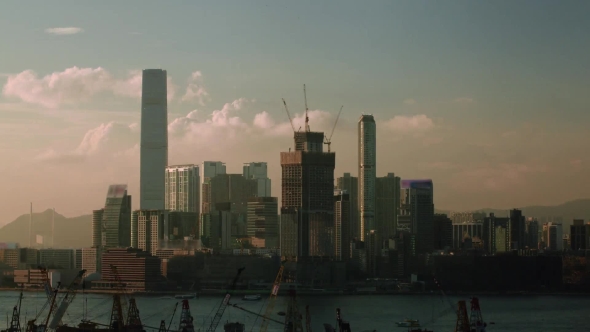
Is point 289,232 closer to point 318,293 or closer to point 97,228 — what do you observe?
point 318,293

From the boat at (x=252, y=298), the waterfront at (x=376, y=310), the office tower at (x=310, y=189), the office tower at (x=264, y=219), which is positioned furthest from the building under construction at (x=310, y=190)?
the boat at (x=252, y=298)

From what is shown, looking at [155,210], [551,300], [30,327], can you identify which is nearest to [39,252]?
[155,210]

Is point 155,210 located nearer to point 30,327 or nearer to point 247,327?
point 247,327

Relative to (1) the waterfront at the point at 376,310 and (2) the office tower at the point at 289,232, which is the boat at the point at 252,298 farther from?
(2) the office tower at the point at 289,232

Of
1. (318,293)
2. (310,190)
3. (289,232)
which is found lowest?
(318,293)

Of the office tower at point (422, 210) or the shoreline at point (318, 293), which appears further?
the office tower at point (422, 210)

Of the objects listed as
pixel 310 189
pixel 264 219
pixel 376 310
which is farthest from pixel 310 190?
pixel 376 310

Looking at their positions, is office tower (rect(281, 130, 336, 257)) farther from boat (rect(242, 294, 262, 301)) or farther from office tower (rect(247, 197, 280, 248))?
boat (rect(242, 294, 262, 301))
